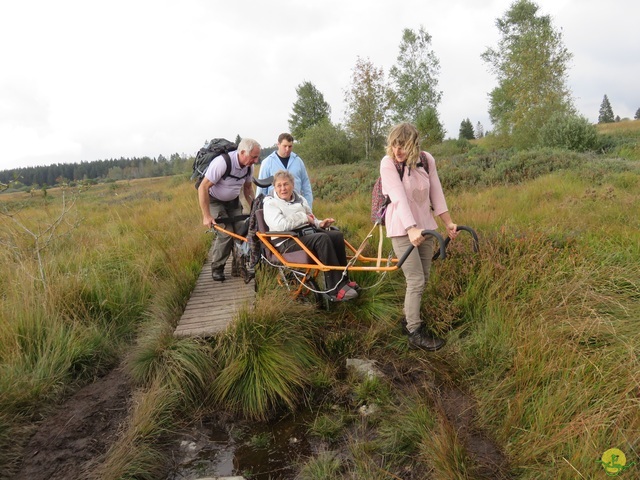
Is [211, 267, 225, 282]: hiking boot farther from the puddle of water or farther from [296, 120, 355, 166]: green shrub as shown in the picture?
[296, 120, 355, 166]: green shrub

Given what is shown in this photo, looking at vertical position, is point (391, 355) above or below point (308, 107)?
below

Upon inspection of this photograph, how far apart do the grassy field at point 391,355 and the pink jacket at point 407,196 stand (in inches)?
43.1

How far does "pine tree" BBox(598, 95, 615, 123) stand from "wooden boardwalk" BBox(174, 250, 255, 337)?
248ft

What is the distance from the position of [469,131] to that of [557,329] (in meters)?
51.8

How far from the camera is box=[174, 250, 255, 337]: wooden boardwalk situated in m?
3.71

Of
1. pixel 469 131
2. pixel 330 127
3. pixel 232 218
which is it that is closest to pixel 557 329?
pixel 232 218

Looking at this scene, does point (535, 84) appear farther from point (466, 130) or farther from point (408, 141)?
point (466, 130)

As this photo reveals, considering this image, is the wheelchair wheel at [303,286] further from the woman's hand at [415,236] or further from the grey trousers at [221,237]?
the woman's hand at [415,236]

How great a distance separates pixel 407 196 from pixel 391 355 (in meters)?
1.59

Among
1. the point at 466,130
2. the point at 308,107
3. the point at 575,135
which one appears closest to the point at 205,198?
the point at 575,135

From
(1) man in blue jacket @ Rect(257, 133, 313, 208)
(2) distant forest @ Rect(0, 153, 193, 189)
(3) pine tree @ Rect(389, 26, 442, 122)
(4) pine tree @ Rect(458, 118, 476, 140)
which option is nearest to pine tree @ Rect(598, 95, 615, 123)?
(4) pine tree @ Rect(458, 118, 476, 140)

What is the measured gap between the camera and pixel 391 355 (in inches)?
144

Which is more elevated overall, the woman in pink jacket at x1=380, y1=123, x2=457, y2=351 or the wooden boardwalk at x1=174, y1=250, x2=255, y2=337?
the woman in pink jacket at x1=380, y1=123, x2=457, y2=351

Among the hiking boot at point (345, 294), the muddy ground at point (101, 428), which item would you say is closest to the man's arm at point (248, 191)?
the hiking boot at point (345, 294)
